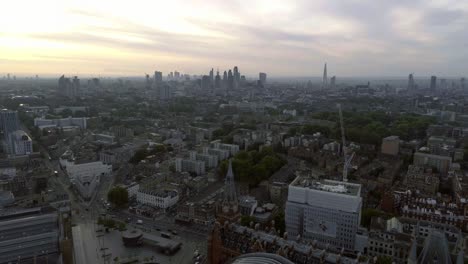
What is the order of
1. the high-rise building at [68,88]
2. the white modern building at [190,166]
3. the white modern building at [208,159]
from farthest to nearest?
1. the high-rise building at [68,88]
2. the white modern building at [208,159]
3. the white modern building at [190,166]

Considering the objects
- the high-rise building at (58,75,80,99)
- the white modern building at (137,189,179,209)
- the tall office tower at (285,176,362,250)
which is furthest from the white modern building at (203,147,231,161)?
the high-rise building at (58,75,80,99)

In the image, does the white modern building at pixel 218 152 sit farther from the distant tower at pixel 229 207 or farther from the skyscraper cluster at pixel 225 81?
the skyscraper cluster at pixel 225 81

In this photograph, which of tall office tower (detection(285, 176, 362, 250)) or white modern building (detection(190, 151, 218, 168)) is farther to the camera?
white modern building (detection(190, 151, 218, 168))

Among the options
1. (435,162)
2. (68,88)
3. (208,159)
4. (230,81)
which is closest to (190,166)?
(208,159)

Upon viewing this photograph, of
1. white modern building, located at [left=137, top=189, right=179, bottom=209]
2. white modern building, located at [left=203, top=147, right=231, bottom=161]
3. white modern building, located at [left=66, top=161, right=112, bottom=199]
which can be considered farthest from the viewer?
white modern building, located at [left=203, top=147, right=231, bottom=161]

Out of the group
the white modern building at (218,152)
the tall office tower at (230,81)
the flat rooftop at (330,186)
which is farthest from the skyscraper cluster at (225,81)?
the flat rooftop at (330,186)

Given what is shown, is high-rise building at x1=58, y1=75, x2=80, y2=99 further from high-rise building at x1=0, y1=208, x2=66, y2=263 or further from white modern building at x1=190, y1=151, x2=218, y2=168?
high-rise building at x1=0, y1=208, x2=66, y2=263

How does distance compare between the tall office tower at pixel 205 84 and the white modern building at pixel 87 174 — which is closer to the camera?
the white modern building at pixel 87 174
